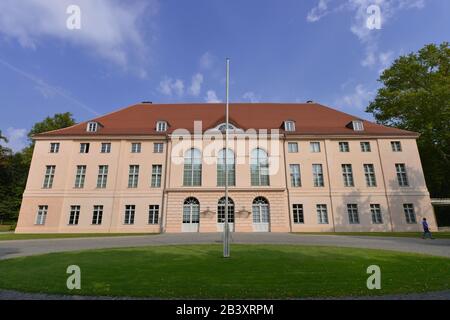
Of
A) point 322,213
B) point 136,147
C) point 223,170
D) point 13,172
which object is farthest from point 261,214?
point 13,172

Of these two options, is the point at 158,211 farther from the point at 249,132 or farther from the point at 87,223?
the point at 249,132

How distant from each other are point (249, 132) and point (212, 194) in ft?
26.3

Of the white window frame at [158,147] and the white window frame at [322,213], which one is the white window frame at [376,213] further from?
the white window frame at [158,147]

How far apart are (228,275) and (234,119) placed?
25.8 m

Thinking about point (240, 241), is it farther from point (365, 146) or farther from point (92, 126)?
point (92, 126)

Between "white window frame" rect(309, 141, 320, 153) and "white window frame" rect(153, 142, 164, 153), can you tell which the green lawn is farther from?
"white window frame" rect(309, 141, 320, 153)

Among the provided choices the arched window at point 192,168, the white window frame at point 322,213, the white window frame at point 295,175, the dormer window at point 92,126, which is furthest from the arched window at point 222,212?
the dormer window at point 92,126

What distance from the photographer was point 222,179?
27641 millimetres

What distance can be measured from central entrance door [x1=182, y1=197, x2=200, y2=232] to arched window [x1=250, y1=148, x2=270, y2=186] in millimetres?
6536

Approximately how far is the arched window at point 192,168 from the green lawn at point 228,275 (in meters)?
17.2

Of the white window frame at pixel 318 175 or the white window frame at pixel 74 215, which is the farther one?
the white window frame at pixel 318 175

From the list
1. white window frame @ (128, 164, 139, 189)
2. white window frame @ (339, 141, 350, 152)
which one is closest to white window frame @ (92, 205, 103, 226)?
white window frame @ (128, 164, 139, 189)

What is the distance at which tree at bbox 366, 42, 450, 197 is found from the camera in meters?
30.4

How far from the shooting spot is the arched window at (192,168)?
27844mm
